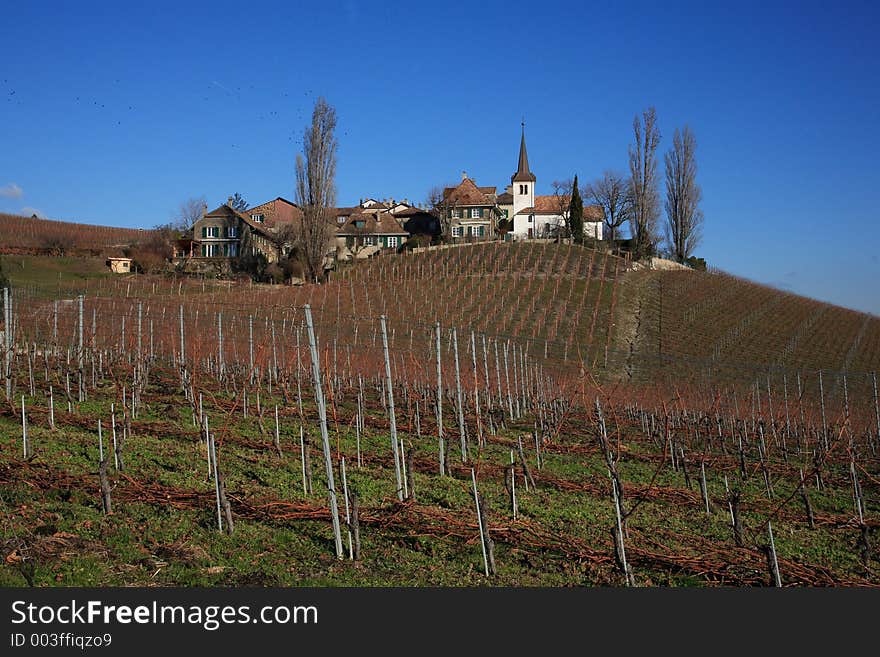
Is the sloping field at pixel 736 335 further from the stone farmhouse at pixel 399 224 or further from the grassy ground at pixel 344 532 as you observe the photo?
the stone farmhouse at pixel 399 224

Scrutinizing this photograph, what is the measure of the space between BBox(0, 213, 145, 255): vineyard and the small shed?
553 centimetres

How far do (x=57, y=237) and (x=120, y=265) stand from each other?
30.4ft

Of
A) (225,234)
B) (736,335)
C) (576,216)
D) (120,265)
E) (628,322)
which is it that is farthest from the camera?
(576,216)

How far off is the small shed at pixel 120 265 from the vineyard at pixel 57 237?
5.53 m

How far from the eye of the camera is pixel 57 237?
47469mm

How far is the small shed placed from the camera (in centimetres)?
4094

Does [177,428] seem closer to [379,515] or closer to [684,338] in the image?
[379,515]

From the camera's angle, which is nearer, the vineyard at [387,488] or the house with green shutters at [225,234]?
the vineyard at [387,488]

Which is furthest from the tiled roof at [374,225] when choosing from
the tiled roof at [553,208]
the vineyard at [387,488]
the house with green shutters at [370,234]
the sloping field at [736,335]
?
the vineyard at [387,488]

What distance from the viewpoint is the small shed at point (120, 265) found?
40.9 metres

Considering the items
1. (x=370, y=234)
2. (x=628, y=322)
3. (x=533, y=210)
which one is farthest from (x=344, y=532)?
(x=533, y=210)

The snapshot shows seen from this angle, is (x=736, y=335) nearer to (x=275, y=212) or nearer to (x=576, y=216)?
(x=576, y=216)

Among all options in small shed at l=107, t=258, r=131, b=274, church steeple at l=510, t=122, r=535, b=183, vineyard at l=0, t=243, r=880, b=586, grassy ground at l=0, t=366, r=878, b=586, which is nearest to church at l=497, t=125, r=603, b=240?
church steeple at l=510, t=122, r=535, b=183

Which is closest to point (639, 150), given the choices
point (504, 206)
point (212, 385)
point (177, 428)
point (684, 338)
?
point (504, 206)
